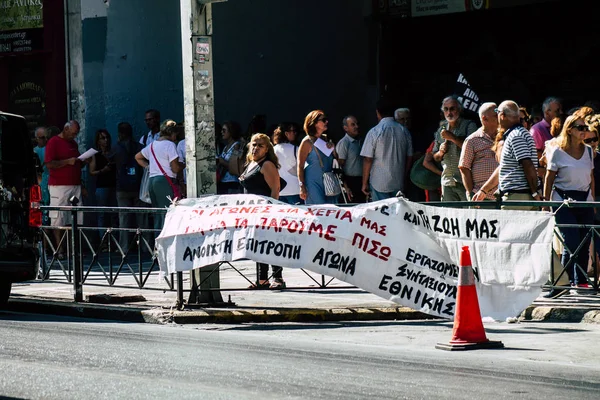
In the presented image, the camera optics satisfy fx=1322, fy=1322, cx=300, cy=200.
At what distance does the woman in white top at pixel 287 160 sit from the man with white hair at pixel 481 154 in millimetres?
2985

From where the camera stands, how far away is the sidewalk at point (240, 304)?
12539mm

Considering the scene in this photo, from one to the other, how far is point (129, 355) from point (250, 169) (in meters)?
5.07

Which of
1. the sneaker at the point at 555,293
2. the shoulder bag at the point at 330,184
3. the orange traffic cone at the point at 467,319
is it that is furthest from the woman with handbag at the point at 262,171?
the orange traffic cone at the point at 467,319

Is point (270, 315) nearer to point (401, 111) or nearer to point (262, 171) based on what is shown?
point (262, 171)

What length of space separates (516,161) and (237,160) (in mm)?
5662

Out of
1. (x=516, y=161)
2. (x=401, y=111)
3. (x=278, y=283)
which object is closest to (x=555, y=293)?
(x=516, y=161)

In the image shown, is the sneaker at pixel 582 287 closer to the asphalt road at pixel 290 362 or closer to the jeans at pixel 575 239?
the jeans at pixel 575 239

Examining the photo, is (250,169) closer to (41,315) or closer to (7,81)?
(41,315)

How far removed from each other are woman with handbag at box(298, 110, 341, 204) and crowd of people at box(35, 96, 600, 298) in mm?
12

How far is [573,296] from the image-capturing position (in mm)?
12906

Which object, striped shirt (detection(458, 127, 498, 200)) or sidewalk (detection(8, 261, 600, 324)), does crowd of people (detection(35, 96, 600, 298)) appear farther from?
sidewalk (detection(8, 261, 600, 324))

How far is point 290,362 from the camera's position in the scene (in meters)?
9.55

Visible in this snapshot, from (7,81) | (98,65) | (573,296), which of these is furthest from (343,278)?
(7,81)

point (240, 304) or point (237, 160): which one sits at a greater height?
point (237, 160)
